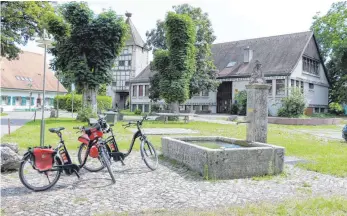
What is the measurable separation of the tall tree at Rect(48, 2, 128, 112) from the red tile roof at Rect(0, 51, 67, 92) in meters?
29.2

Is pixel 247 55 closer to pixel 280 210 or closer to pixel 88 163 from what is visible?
pixel 88 163

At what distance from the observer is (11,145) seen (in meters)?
7.38

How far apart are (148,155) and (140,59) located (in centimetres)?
4632

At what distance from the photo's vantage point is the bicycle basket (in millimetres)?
5430

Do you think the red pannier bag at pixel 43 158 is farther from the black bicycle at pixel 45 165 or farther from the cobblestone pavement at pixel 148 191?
the cobblestone pavement at pixel 148 191

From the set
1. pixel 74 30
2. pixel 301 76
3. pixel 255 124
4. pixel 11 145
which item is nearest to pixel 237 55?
pixel 301 76

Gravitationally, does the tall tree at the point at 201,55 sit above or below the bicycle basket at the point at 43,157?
above

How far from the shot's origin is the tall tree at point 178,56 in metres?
24.2

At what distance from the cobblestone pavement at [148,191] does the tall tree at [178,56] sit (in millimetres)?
17647

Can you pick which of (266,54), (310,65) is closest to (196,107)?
(266,54)

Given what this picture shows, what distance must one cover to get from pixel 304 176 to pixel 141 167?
3.47 meters

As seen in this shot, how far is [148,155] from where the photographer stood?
7348mm

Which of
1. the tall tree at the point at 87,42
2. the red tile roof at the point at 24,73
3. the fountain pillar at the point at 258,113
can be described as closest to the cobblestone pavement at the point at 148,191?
the fountain pillar at the point at 258,113

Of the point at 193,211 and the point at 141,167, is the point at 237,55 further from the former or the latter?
the point at 193,211
